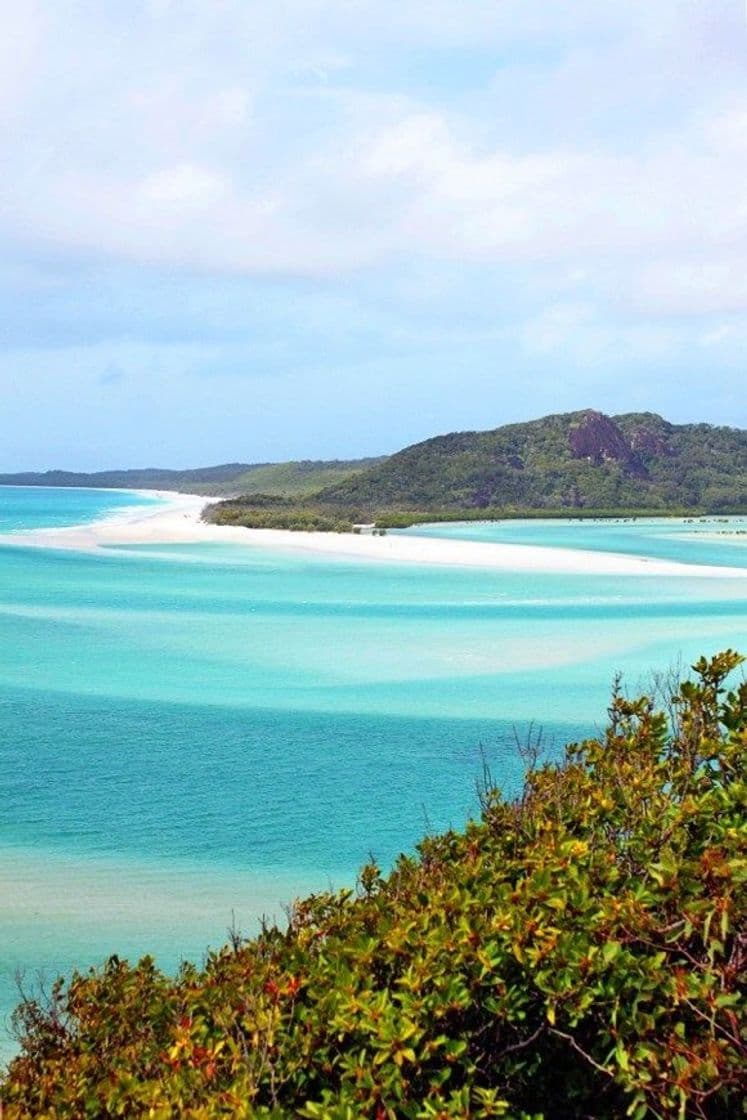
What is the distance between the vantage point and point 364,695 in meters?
13.9

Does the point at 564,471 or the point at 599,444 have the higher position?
the point at 599,444

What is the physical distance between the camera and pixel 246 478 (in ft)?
427

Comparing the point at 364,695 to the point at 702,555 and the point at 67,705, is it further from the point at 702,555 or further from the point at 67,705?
the point at 702,555

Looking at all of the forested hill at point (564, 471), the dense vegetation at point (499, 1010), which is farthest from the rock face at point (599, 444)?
the dense vegetation at point (499, 1010)

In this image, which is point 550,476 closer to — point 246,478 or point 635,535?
point 635,535

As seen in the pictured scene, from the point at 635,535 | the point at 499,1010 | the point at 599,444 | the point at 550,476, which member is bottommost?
the point at 499,1010

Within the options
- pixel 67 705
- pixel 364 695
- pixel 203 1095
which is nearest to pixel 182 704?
pixel 67 705

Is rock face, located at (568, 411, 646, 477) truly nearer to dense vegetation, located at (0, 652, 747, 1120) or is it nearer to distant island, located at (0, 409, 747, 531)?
distant island, located at (0, 409, 747, 531)

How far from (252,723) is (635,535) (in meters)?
37.2

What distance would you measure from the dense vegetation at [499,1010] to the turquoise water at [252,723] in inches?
157

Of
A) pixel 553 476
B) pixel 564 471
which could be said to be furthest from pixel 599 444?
pixel 553 476

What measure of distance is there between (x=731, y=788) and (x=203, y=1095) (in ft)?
5.22

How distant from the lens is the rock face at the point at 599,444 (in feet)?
258

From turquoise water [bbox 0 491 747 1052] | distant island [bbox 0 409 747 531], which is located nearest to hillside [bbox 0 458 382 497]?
distant island [bbox 0 409 747 531]
